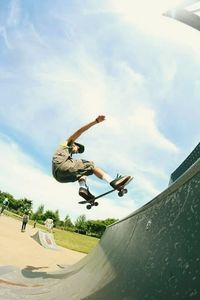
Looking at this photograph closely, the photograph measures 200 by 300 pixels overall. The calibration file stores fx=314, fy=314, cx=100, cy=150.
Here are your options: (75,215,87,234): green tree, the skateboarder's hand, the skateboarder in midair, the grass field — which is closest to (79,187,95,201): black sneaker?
the skateboarder in midair

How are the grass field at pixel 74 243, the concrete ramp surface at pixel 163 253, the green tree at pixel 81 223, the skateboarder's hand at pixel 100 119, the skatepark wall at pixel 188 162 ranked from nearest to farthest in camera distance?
the concrete ramp surface at pixel 163 253
the skateboarder's hand at pixel 100 119
the skatepark wall at pixel 188 162
the grass field at pixel 74 243
the green tree at pixel 81 223

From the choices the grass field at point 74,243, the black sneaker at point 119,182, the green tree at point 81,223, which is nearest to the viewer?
the black sneaker at point 119,182

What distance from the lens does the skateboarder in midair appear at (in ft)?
19.7

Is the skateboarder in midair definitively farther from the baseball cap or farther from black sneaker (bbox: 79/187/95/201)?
the baseball cap

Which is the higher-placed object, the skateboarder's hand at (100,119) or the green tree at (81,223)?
the green tree at (81,223)

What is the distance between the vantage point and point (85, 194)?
241 inches

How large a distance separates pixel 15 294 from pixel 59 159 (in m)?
2.56

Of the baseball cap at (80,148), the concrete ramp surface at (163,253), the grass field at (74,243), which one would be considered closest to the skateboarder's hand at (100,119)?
the baseball cap at (80,148)

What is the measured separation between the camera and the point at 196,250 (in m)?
1.50

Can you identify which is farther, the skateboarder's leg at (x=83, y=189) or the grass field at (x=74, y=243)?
the grass field at (x=74, y=243)

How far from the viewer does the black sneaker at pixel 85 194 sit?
607cm

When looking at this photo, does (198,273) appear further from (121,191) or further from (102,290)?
(121,191)

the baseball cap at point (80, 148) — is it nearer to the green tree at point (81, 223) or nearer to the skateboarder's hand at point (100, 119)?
the skateboarder's hand at point (100, 119)

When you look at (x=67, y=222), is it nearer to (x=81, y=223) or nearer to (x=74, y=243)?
(x=81, y=223)
